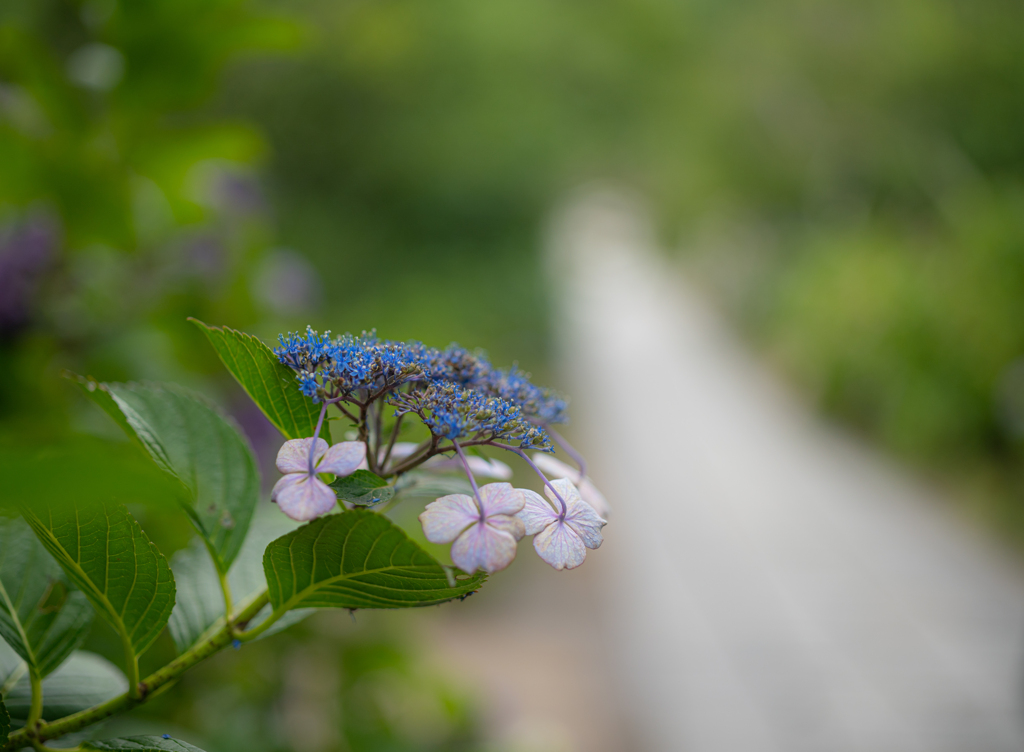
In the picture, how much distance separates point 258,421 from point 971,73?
915 cm

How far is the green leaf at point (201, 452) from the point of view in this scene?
1.82 ft

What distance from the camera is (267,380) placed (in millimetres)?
521

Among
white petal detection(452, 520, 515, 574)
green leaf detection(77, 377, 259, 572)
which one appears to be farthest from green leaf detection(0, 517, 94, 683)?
white petal detection(452, 520, 515, 574)

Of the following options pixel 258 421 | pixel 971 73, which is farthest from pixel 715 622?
pixel 971 73

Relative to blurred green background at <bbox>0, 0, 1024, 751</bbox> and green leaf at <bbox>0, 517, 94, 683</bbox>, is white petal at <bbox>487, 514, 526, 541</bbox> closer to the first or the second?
green leaf at <bbox>0, 517, 94, 683</bbox>

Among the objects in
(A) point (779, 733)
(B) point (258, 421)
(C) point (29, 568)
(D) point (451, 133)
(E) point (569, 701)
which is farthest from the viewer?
(D) point (451, 133)

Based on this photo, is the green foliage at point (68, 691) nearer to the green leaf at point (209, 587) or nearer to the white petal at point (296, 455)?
the green leaf at point (209, 587)

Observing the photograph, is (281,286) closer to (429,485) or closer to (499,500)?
(429,485)

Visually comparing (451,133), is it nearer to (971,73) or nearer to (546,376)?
(546,376)

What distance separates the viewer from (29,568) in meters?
0.60

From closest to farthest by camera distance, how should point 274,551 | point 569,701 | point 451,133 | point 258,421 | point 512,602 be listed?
1. point 274,551
2. point 258,421
3. point 569,701
4. point 512,602
5. point 451,133

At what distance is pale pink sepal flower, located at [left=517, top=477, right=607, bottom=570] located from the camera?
18.1 inches

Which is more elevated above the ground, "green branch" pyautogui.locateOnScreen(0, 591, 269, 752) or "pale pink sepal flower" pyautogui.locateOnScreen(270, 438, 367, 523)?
"pale pink sepal flower" pyautogui.locateOnScreen(270, 438, 367, 523)

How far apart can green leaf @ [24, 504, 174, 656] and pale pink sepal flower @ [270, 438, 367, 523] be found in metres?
0.12
